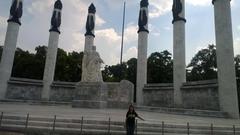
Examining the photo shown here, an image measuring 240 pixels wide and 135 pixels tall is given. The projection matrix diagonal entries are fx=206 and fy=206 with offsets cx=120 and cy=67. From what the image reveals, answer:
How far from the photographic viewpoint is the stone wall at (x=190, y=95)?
62.1ft

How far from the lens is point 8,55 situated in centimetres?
2664

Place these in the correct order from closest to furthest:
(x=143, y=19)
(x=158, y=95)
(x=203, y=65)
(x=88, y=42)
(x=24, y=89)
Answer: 1. (x=158, y=95)
2. (x=24, y=89)
3. (x=143, y=19)
4. (x=88, y=42)
5. (x=203, y=65)

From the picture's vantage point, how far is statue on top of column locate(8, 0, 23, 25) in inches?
1080

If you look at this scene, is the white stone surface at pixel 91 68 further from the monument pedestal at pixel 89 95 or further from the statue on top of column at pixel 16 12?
the statue on top of column at pixel 16 12

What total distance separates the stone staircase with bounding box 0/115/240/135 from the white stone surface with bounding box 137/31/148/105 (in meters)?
18.5

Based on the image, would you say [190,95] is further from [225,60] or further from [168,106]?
[225,60]

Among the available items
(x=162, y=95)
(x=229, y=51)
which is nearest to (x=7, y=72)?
(x=162, y=95)

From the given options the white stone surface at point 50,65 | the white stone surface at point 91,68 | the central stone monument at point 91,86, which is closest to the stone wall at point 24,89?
the white stone surface at point 50,65

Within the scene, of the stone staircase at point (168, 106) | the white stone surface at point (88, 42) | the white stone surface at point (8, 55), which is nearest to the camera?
the stone staircase at point (168, 106)

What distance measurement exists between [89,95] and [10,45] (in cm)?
1600

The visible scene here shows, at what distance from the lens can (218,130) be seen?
895 cm

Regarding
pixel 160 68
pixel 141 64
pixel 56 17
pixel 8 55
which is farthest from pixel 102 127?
pixel 160 68

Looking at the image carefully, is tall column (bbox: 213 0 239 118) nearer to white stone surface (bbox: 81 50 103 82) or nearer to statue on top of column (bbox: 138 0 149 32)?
white stone surface (bbox: 81 50 103 82)

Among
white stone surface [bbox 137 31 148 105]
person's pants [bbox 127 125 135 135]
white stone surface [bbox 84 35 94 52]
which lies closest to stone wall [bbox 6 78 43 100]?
white stone surface [bbox 84 35 94 52]
